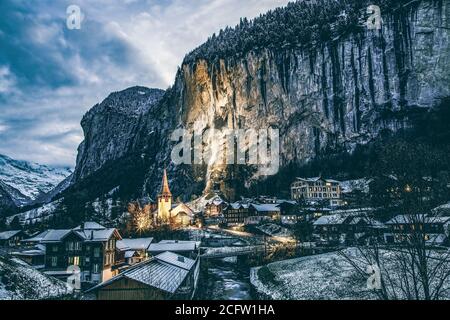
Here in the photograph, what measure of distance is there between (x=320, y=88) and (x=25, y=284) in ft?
280

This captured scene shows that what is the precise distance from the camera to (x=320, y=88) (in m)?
94.6

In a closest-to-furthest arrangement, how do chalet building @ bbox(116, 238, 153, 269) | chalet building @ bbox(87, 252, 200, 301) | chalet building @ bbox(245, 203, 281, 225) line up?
chalet building @ bbox(87, 252, 200, 301) < chalet building @ bbox(116, 238, 153, 269) < chalet building @ bbox(245, 203, 281, 225)

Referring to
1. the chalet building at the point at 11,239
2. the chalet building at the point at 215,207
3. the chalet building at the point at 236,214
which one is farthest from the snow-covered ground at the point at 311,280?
the chalet building at the point at 215,207

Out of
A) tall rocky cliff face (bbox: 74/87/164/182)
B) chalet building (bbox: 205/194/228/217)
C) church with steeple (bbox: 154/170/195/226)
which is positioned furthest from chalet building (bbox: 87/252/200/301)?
tall rocky cliff face (bbox: 74/87/164/182)

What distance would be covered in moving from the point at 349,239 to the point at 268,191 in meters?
46.1

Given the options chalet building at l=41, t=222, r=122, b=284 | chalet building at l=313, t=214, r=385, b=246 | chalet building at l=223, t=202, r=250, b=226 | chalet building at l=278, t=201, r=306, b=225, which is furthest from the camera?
chalet building at l=223, t=202, r=250, b=226

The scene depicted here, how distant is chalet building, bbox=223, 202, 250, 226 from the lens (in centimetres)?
6506

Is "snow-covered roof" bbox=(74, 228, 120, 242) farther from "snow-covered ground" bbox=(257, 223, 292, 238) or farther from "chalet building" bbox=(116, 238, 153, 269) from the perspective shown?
"snow-covered ground" bbox=(257, 223, 292, 238)

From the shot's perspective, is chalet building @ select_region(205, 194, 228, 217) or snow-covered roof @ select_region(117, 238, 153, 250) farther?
chalet building @ select_region(205, 194, 228, 217)

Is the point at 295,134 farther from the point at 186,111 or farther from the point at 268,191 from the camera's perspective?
the point at 186,111

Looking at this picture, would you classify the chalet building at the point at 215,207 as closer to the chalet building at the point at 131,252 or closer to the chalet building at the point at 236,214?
the chalet building at the point at 236,214

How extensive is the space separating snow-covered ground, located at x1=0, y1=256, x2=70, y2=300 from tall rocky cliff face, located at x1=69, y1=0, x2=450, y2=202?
6894 cm

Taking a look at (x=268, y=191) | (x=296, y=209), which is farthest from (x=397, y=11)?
(x=296, y=209)
